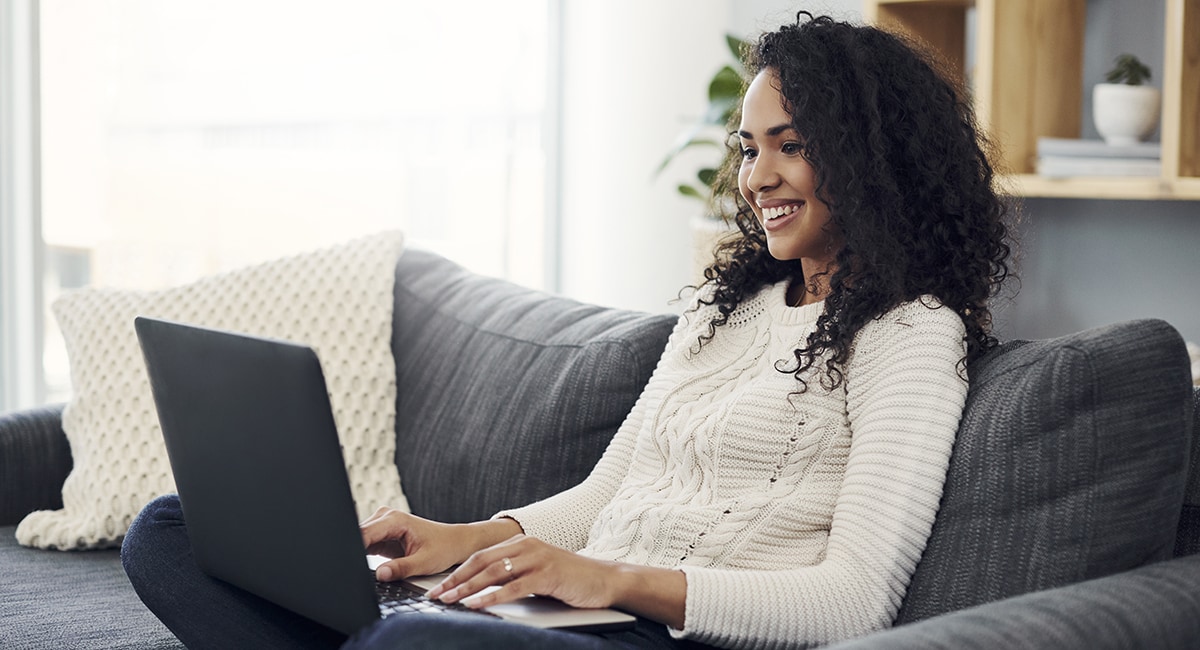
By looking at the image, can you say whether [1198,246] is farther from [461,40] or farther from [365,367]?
[461,40]

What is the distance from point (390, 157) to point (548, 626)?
9.48ft

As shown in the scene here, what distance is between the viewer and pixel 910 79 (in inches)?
57.1

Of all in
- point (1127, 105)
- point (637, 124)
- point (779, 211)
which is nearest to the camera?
point (779, 211)

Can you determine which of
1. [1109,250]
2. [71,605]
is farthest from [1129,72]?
[71,605]

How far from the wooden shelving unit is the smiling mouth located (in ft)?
2.94

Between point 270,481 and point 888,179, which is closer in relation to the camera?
point 270,481

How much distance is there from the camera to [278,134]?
3.68 m

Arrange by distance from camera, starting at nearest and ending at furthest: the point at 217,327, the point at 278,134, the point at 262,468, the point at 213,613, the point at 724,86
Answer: the point at 262,468 → the point at 213,613 → the point at 217,327 → the point at 724,86 → the point at 278,134

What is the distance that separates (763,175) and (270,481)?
0.67 meters

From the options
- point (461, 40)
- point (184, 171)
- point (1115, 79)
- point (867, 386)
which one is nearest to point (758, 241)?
point (867, 386)

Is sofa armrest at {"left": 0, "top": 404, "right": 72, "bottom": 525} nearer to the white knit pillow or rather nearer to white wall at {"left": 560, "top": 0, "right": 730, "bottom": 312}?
the white knit pillow

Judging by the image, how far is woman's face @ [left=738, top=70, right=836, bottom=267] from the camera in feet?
4.83

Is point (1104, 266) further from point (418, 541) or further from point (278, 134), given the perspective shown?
point (278, 134)

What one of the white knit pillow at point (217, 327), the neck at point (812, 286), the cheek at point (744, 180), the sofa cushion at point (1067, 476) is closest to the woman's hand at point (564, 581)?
the sofa cushion at point (1067, 476)
